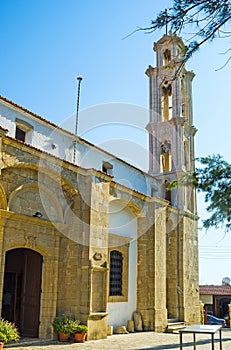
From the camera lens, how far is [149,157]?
24422 mm

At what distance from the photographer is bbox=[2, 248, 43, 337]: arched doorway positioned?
1351 centimetres

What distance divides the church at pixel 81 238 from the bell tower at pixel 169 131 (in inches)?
34.9

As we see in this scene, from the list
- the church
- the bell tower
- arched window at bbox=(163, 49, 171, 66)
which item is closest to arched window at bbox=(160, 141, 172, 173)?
the bell tower

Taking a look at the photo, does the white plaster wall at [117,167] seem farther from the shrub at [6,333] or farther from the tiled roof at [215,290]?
the tiled roof at [215,290]

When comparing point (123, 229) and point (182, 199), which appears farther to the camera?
point (182, 199)

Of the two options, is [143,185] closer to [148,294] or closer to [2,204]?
[148,294]

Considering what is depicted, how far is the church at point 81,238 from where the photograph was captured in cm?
1302

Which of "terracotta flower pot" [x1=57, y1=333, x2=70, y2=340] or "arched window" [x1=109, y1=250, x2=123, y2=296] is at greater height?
"arched window" [x1=109, y1=250, x2=123, y2=296]

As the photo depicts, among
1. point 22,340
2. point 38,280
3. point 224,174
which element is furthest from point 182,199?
point 224,174

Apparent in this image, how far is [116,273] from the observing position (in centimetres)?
1731

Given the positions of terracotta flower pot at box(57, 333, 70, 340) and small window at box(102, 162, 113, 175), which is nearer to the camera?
terracotta flower pot at box(57, 333, 70, 340)

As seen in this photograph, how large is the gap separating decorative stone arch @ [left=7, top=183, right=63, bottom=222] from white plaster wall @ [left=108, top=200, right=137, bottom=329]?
3.48 meters

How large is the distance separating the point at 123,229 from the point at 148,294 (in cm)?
301

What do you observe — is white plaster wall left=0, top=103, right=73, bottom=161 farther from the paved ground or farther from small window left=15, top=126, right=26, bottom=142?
the paved ground
